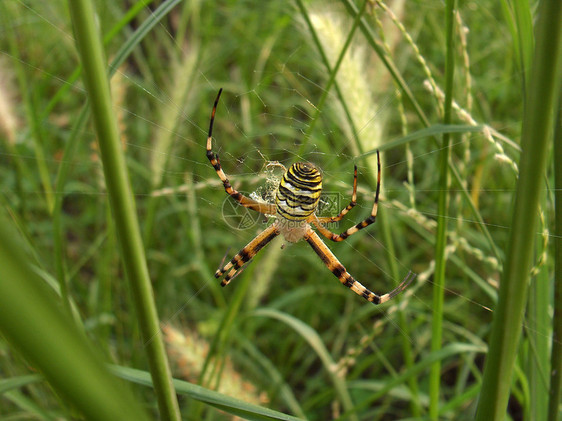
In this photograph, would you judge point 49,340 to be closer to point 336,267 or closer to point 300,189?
point 300,189

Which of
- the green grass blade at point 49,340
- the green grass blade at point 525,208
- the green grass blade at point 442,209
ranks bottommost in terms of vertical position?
the green grass blade at point 49,340

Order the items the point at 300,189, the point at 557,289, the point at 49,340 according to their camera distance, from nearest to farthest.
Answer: the point at 49,340, the point at 557,289, the point at 300,189

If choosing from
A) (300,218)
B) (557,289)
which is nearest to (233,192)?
(300,218)

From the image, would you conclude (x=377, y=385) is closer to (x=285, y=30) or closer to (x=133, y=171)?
(x=133, y=171)

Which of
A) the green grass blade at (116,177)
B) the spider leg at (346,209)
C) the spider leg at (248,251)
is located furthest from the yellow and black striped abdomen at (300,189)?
the green grass blade at (116,177)

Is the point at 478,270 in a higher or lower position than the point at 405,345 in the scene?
higher

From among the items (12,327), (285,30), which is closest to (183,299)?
(285,30)

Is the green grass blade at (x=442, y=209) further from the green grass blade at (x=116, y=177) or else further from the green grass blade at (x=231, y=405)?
the green grass blade at (x=116, y=177)
